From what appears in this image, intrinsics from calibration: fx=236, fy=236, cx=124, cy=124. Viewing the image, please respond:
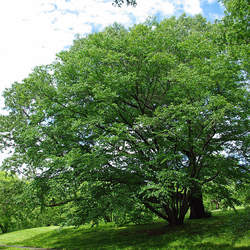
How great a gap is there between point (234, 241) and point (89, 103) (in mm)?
10892

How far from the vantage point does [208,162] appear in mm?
13812

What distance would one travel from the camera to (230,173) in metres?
14.0

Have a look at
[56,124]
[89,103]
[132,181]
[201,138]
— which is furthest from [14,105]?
[201,138]

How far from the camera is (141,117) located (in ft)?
42.2

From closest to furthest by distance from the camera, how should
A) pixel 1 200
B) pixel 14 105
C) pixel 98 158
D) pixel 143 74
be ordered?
pixel 98 158, pixel 143 74, pixel 14 105, pixel 1 200

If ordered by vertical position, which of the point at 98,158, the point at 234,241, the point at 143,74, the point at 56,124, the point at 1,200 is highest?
the point at 143,74

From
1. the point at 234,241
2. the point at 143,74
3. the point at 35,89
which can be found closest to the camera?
the point at 234,241

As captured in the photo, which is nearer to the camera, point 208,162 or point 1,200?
point 208,162

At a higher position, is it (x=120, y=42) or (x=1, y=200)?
(x=120, y=42)

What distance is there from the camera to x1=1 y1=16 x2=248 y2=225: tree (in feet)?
41.6

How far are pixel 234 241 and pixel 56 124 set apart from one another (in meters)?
11.9

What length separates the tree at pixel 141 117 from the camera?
1268 centimetres

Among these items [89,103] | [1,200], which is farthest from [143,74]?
[1,200]

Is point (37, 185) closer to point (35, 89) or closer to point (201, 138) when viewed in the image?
point (35, 89)
